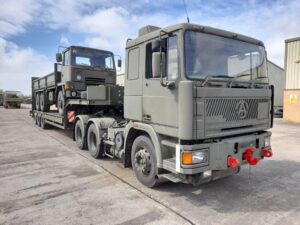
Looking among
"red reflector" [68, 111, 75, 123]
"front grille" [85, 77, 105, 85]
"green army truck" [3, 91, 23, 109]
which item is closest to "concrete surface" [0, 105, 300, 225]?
"red reflector" [68, 111, 75, 123]

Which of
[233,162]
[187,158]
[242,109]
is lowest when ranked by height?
[233,162]

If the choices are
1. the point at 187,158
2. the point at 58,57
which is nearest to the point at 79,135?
the point at 58,57

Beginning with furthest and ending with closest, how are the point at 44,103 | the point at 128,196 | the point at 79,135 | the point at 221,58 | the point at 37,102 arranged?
the point at 37,102 → the point at 44,103 → the point at 79,135 → the point at 128,196 → the point at 221,58

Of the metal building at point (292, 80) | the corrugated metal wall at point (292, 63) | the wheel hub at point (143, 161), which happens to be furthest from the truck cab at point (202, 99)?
the corrugated metal wall at point (292, 63)

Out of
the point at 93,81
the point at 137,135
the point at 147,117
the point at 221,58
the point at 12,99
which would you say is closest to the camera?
the point at 221,58

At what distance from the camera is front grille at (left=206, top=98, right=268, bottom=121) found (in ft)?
10.9

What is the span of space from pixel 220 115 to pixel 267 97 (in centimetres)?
122

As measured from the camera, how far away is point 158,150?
12.2 feet

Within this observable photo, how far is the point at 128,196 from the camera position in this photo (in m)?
3.86

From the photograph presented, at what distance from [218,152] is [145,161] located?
1.32m

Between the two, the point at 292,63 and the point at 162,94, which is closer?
the point at 162,94

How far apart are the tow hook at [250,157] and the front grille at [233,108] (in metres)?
0.50

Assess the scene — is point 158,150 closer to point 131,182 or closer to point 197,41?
point 131,182

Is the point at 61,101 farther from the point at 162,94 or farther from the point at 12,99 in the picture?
the point at 12,99
